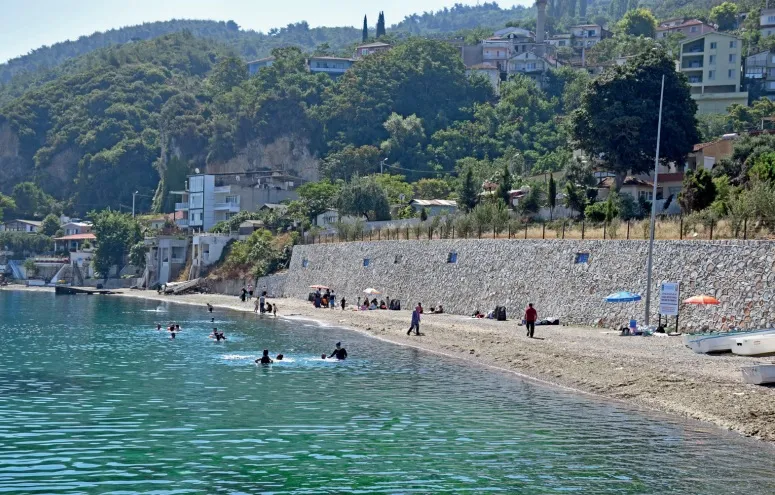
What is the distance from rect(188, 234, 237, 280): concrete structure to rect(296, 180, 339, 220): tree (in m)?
8.42

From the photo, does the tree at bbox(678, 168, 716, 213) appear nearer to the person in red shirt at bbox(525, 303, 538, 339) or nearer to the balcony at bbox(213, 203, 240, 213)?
the person in red shirt at bbox(525, 303, 538, 339)

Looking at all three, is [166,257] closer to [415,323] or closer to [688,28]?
[415,323]

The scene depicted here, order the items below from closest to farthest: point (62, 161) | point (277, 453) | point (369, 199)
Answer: point (277, 453) → point (369, 199) → point (62, 161)

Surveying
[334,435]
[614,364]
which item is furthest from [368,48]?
[334,435]

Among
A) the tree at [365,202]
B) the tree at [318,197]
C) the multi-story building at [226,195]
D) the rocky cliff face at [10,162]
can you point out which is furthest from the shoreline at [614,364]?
the rocky cliff face at [10,162]

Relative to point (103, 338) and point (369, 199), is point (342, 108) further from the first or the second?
point (103, 338)

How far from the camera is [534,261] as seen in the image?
4894 cm

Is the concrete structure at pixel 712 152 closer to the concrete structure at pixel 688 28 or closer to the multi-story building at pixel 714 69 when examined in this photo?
the multi-story building at pixel 714 69

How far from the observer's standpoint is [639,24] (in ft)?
550

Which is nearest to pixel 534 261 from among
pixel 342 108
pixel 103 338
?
pixel 103 338

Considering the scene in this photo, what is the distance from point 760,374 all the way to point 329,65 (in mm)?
140597

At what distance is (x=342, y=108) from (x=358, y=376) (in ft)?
346

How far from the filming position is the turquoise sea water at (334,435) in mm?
18344

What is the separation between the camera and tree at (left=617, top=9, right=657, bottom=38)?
16525cm
